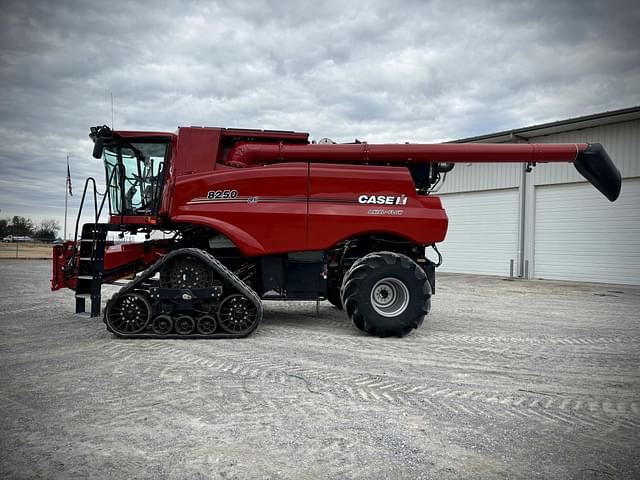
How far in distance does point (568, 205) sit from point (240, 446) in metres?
18.4

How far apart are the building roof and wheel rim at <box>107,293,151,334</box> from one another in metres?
16.8

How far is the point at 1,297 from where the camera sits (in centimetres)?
1048

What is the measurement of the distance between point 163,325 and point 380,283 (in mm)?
3161

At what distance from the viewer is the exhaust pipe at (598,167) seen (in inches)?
309

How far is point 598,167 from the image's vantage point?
789cm

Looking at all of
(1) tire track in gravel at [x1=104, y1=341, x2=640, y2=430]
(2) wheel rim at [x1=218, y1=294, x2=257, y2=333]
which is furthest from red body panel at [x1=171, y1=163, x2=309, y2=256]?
(1) tire track in gravel at [x1=104, y1=341, x2=640, y2=430]

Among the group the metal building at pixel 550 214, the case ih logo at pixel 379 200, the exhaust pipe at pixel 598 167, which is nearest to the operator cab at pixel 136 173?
the case ih logo at pixel 379 200

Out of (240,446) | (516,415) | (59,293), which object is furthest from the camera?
(59,293)

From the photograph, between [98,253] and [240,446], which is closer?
[240,446]

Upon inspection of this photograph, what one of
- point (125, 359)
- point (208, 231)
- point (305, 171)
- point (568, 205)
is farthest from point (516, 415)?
point (568, 205)

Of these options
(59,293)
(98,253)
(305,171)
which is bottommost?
(59,293)

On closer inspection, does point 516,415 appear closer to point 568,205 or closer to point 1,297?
point 1,297

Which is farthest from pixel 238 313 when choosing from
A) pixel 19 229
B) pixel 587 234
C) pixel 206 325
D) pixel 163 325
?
pixel 19 229

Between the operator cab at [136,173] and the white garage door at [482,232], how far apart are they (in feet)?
53.3
